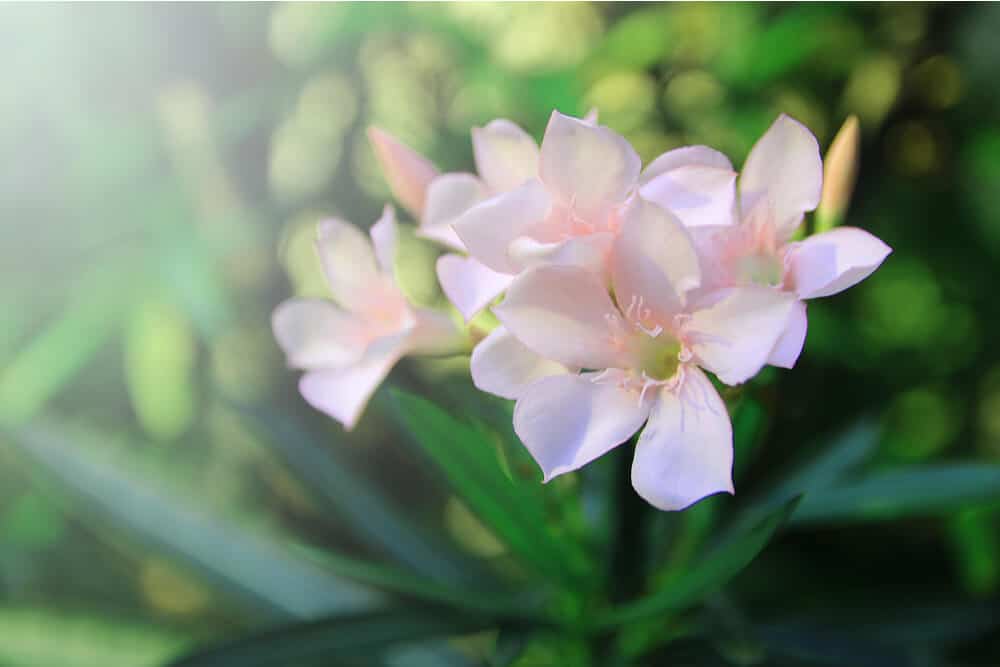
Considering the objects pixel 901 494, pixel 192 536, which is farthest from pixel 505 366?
pixel 192 536

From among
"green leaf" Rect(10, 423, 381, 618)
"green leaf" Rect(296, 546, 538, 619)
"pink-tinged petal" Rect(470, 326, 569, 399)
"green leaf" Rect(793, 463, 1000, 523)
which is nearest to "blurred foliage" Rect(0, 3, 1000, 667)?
"green leaf" Rect(10, 423, 381, 618)

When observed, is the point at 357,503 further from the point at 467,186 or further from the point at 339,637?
the point at 467,186

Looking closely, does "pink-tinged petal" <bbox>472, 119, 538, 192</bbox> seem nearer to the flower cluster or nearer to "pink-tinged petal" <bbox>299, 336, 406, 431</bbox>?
the flower cluster

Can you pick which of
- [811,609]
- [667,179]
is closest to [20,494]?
[811,609]

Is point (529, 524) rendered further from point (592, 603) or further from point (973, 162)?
point (973, 162)

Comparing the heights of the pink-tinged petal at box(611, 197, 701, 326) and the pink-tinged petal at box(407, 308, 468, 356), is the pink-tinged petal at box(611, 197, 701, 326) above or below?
above

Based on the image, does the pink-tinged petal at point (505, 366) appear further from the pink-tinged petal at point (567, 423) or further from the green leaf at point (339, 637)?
the green leaf at point (339, 637)
